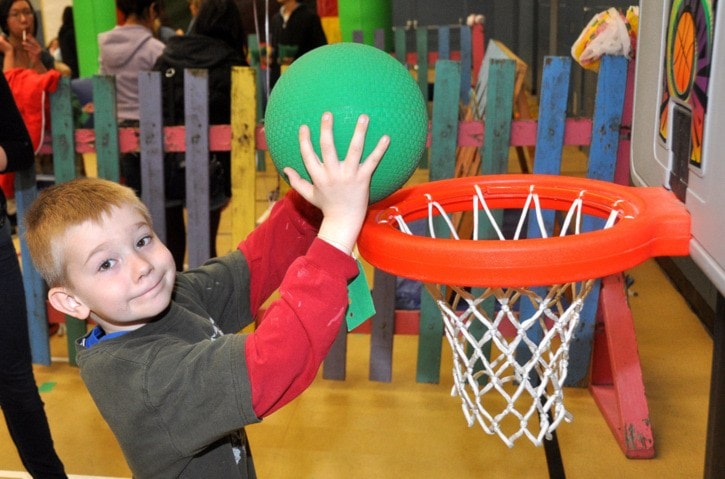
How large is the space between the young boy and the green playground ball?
4 cm

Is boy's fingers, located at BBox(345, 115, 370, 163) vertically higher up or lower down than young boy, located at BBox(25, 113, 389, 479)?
higher up

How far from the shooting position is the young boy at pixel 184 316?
4.72ft

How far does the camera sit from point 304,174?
1513mm

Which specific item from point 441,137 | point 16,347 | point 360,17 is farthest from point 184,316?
point 360,17

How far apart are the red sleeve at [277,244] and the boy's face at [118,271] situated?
353 millimetres

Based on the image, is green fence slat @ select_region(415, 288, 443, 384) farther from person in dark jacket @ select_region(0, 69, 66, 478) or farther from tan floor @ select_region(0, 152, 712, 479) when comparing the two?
person in dark jacket @ select_region(0, 69, 66, 478)

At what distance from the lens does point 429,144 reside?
3865 mm

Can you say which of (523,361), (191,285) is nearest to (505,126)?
(523,361)

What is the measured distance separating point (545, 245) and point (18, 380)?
2036 millimetres

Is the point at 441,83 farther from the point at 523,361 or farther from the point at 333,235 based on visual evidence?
the point at 333,235

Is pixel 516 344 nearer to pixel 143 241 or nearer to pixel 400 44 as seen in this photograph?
pixel 143 241

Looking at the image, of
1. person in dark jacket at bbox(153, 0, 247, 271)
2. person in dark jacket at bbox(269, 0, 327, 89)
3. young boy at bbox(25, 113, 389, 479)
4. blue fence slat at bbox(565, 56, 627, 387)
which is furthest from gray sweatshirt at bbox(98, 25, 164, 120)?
young boy at bbox(25, 113, 389, 479)

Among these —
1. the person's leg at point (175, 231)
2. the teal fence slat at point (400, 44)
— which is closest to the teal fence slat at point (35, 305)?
the person's leg at point (175, 231)

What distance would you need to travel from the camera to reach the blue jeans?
2605mm
